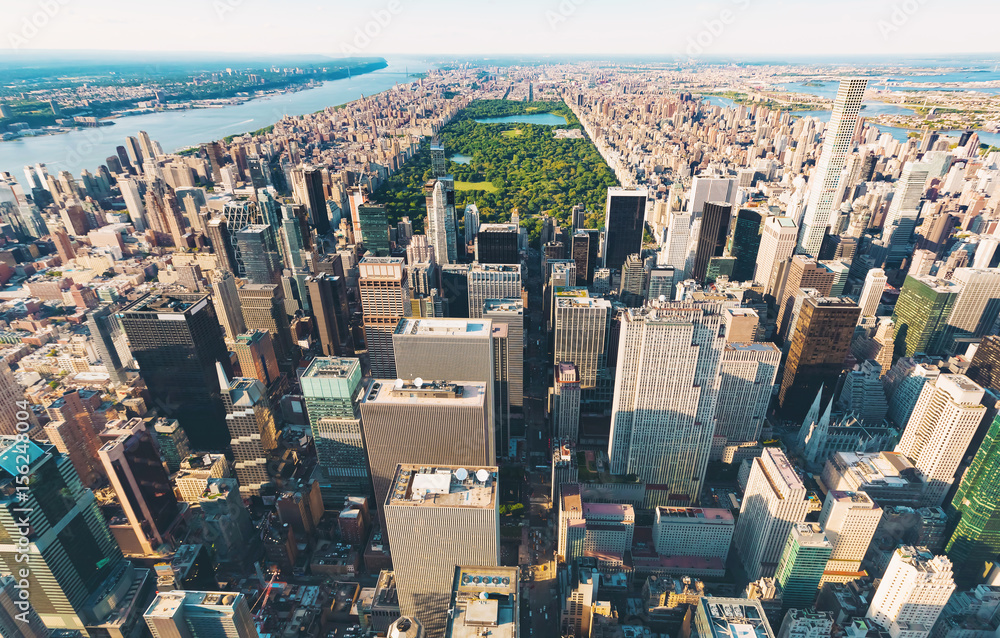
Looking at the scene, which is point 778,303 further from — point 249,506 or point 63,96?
point 63,96

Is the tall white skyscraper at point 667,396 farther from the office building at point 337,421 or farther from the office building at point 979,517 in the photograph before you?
the office building at point 337,421

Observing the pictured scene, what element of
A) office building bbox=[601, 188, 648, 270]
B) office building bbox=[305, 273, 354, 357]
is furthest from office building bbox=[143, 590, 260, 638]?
office building bbox=[601, 188, 648, 270]

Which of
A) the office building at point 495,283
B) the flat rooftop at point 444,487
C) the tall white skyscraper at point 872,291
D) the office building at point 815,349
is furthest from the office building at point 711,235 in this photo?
the flat rooftop at point 444,487

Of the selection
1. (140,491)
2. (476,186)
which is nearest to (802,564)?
(140,491)

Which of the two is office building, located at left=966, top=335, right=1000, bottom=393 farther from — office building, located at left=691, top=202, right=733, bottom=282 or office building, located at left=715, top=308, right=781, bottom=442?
office building, located at left=691, top=202, right=733, bottom=282

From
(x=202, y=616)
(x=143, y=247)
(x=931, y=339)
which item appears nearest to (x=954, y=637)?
(x=931, y=339)

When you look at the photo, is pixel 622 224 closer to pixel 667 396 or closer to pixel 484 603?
pixel 667 396
